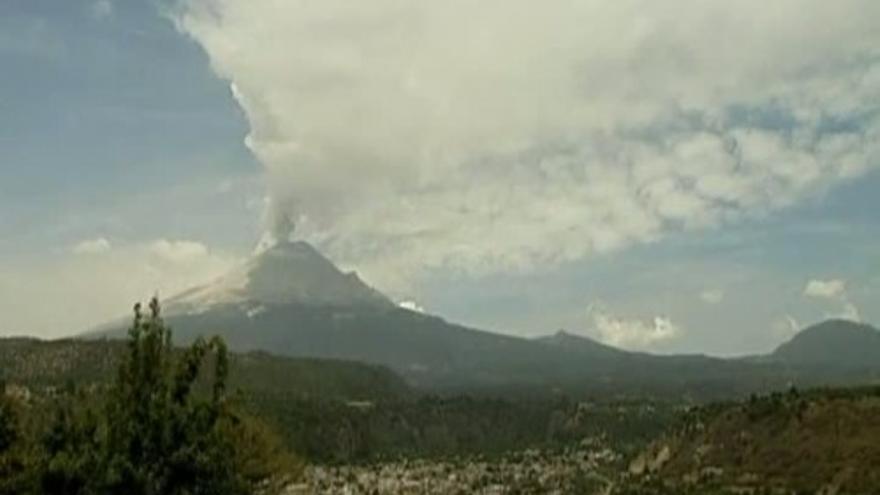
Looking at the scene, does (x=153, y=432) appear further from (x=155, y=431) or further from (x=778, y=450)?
(x=778, y=450)

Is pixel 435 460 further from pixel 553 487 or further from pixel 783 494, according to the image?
pixel 783 494

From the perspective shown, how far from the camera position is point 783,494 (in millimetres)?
92250

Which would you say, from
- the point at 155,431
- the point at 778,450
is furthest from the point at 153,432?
the point at 778,450

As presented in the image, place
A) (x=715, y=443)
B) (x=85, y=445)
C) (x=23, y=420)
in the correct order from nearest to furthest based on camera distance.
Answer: (x=85, y=445), (x=23, y=420), (x=715, y=443)

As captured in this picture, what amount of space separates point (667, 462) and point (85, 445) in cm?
10279

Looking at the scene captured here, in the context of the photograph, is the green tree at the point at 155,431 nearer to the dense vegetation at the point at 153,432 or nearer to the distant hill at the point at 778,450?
the dense vegetation at the point at 153,432

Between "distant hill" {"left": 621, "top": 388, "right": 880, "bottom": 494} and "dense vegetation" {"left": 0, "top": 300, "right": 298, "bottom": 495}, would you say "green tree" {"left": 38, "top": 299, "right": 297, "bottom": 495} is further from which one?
"distant hill" {"left": 621, "top": 388, "right": 880, "bottom": 494}

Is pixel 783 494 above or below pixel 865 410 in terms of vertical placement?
below

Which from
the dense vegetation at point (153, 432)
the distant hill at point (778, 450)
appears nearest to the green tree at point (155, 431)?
the dense vegetation at point (153, 432)

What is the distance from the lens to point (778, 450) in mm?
107812

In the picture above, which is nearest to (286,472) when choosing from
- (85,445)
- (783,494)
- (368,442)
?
(85,445)

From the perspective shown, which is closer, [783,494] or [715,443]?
[783,494]

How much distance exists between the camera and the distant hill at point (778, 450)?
9756 cm

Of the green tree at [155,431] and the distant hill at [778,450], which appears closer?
the green tree at [155,431]
